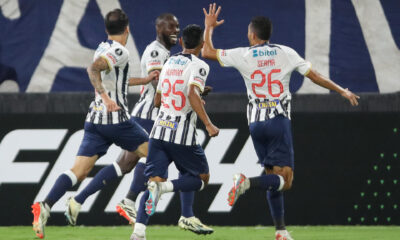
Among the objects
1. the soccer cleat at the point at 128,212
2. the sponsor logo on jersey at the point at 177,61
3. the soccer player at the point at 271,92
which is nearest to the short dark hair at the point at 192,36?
the sponsor logo on jersey at the point at 177,61

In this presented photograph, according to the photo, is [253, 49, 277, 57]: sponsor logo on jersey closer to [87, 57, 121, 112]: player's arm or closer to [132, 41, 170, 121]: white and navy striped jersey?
[132, 41, 170, 121]: white and navy striped jersey

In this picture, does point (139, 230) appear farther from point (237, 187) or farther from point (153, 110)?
point (153, 110)

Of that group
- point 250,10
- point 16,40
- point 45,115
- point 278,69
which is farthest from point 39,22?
point 278,69

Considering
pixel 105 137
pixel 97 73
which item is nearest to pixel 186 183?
pixel 105 137

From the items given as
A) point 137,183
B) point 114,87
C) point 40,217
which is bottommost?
point 40,217

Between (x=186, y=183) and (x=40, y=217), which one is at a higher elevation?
(x=186, y=183)

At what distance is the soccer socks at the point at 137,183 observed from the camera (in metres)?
7.81

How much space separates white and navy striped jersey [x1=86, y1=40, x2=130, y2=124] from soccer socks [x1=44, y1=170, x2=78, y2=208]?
47cm

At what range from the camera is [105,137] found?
7.38 m

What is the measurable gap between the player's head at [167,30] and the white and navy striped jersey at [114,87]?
848 millimetres

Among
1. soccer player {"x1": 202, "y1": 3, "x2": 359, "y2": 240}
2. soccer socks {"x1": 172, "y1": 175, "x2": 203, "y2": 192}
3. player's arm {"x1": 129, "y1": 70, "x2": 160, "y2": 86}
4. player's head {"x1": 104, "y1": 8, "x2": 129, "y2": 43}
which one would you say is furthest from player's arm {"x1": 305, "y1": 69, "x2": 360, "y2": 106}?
player's head {"x1": 104, "y1": 8, "x2": 129, "y2": 43}

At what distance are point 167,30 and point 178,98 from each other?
1.36 metres

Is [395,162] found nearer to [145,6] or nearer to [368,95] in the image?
[368,95]

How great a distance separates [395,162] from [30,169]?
356 cm
